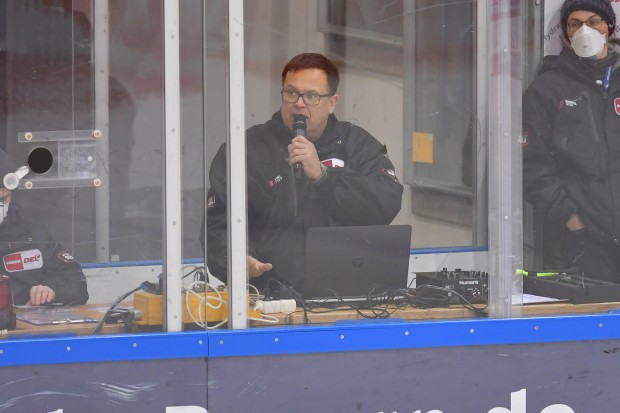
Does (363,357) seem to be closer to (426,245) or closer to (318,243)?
(318,243)

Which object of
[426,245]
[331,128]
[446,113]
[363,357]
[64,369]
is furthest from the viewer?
[446,113]

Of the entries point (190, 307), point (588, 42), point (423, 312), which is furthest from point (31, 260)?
point (588, 42)

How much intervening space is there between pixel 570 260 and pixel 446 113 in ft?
3.04

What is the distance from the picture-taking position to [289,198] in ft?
12.2

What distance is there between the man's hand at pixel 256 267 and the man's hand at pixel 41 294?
622 millimetres

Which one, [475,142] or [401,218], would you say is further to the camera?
[475,142]

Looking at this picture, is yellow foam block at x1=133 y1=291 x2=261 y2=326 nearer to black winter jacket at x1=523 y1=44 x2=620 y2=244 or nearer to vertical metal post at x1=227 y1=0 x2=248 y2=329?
vertical metal post at x1=227 y1=0 x2=248 y2=329

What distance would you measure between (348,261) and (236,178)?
0.51 metres

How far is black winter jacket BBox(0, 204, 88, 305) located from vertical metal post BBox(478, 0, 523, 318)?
139cm

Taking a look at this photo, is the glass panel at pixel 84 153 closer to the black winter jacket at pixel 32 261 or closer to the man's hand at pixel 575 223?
the black winter jacket at pixel 32 261

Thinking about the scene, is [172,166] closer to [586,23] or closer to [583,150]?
[583,150]

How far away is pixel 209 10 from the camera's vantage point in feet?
11.1

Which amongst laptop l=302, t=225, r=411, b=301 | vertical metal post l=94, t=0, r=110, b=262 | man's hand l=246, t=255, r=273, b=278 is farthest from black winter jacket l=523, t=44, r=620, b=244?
vertical metal post l=94, t=0, r=110, b=262

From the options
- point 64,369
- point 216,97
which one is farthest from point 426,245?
point 64,369
